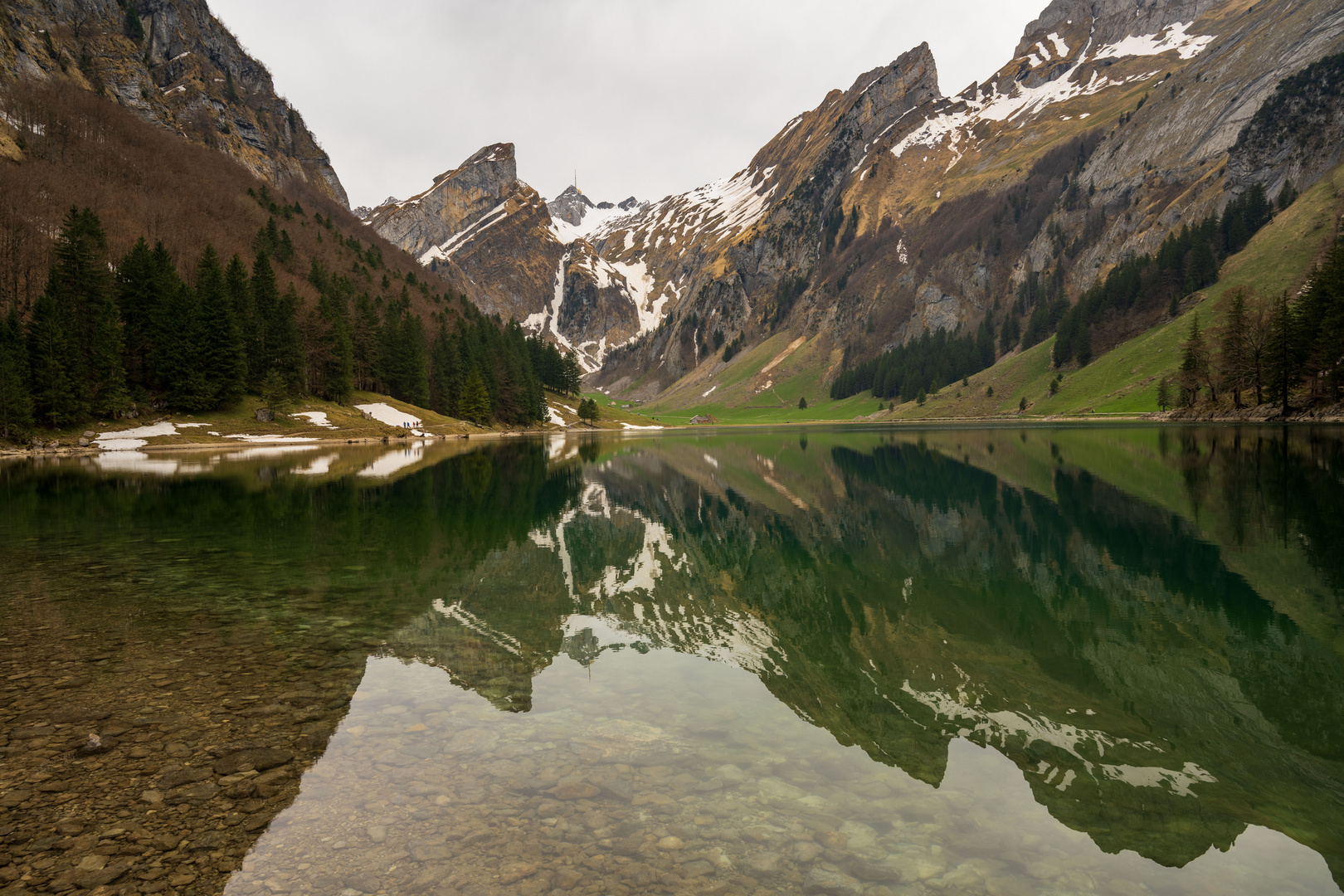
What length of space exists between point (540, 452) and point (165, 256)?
168 feet

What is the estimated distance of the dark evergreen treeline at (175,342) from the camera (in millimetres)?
61219

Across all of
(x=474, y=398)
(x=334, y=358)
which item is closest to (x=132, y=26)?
(x=474, y=398)

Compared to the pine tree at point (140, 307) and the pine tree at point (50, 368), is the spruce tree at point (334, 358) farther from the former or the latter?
the pine tree at point (50, 368)

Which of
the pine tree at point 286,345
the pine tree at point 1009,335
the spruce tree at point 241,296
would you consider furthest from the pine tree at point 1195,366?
the spruce tree at point 241,296

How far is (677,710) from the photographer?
944 cm

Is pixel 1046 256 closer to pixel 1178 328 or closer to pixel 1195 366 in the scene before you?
pixel 1178 328

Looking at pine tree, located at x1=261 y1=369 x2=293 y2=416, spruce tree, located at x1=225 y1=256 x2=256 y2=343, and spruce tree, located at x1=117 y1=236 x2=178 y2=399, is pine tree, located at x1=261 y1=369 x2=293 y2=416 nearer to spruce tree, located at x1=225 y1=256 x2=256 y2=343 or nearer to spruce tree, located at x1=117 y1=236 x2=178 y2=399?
spruce tree, located at x1=225 y1=256 x2=256 y2=343

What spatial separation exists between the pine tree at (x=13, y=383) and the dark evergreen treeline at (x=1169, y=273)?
578 ft

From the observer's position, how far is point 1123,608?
1364 cm

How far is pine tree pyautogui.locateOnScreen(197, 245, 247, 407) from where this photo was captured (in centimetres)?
7381

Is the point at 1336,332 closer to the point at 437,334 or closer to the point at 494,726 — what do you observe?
the point at 494,726

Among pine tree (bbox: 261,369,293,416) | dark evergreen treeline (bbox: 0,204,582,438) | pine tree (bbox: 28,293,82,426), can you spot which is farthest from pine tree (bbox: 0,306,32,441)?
pine tree (bbox: 261,369,293,416)

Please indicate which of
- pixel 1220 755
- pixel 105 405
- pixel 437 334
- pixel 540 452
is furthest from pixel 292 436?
pixel 1220 755

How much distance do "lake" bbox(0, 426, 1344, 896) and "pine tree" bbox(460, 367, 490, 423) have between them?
9337 cm
